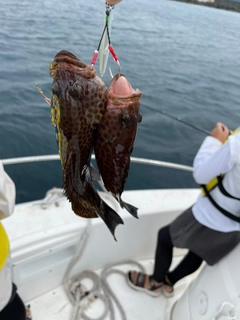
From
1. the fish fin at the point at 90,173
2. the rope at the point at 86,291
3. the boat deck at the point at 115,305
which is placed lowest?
the boat deck at the point at 115,305

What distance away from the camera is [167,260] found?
106 inches

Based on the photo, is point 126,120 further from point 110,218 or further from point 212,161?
point 212,161

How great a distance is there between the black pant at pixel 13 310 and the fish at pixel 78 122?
1029 millimetres

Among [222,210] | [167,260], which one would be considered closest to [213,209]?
[222,210]

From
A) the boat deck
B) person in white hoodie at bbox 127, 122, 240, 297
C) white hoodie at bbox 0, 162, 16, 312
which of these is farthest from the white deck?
white hoodie at bbox 0, 162, 16, 312

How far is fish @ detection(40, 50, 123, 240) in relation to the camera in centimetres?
95

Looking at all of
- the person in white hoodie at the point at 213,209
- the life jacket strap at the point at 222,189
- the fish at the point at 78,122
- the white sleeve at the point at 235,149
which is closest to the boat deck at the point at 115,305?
the person in white hoodie at the point at 213,209

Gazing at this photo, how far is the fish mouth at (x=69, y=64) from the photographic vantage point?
0.93 metres

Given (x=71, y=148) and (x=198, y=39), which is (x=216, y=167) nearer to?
(x=71, y=148)

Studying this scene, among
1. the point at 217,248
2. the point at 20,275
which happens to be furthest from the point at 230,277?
the point at 20,275

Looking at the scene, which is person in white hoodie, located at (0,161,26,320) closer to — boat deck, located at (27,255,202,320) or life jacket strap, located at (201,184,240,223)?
boat deck, located at (27,255,202,320)

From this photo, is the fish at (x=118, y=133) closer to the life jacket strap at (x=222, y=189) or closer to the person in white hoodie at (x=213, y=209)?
the person in white hoodie at (x=213, y=209)

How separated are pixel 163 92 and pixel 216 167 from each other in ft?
20.7

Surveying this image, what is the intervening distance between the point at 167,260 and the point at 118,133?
6.55 feet
